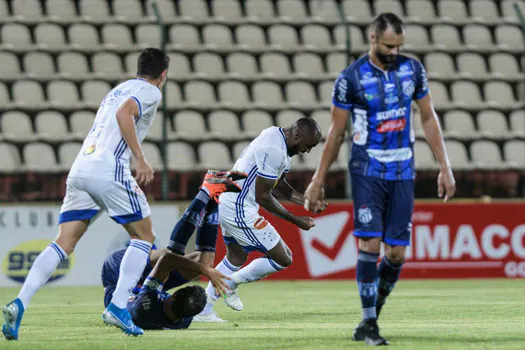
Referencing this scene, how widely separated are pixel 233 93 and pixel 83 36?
295 cm

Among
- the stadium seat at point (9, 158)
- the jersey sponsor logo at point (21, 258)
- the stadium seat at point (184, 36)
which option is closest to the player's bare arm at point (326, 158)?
the jersey sponsor logo at point (21, 258)

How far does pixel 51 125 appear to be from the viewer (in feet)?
52.5

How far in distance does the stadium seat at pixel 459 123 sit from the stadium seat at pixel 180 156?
4.51m

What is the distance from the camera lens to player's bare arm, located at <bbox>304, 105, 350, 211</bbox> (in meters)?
6.33

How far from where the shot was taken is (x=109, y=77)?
17.0 metres

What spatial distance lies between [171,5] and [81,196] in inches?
480

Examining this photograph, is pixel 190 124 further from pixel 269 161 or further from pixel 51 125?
pixel 269 161

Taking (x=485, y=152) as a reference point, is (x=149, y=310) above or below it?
above

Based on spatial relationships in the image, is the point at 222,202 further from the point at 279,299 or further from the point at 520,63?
the point at 520,63

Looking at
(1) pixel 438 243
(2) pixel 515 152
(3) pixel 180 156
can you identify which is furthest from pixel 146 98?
(2) pixel 515 152

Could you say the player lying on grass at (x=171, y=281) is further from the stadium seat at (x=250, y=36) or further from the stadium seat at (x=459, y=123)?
the stadium seat at (x=250, y=36)

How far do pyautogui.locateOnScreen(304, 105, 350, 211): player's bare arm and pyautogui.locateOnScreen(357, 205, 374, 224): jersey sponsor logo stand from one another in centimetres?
26

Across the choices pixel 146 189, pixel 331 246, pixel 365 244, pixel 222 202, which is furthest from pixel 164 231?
pixel 365 244

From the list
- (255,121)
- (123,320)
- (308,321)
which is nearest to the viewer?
(123,320)
